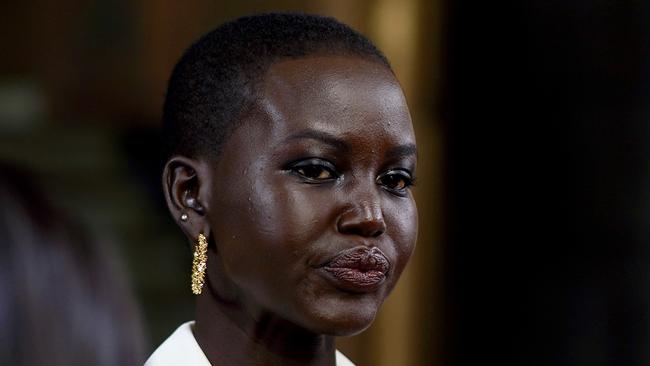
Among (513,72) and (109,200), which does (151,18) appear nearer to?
(109,200)

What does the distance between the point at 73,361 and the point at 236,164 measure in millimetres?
779

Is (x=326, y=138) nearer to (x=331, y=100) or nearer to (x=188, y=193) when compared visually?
(x=331, y=100)

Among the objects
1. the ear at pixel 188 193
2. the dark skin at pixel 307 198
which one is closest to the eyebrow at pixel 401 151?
the dark skin at pixel 307 198

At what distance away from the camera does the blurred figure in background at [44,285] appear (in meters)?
0.93

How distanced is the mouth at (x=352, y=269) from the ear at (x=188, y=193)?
0.71 feet

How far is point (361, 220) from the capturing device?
5.39 feet

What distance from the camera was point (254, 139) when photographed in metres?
1.69

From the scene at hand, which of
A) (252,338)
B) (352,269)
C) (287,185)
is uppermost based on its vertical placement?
(287,185)

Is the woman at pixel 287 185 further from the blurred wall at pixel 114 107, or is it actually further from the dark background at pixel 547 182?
the dark background at pixel 547 182

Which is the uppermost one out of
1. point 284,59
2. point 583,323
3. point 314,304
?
point 284,59

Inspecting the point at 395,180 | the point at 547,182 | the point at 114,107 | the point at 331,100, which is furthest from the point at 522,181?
the point at 331,100

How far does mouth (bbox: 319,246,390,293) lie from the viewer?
164 centimetres

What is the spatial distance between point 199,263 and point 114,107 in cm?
162

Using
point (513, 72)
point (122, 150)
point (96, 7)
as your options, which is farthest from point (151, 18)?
point (513, 72)
